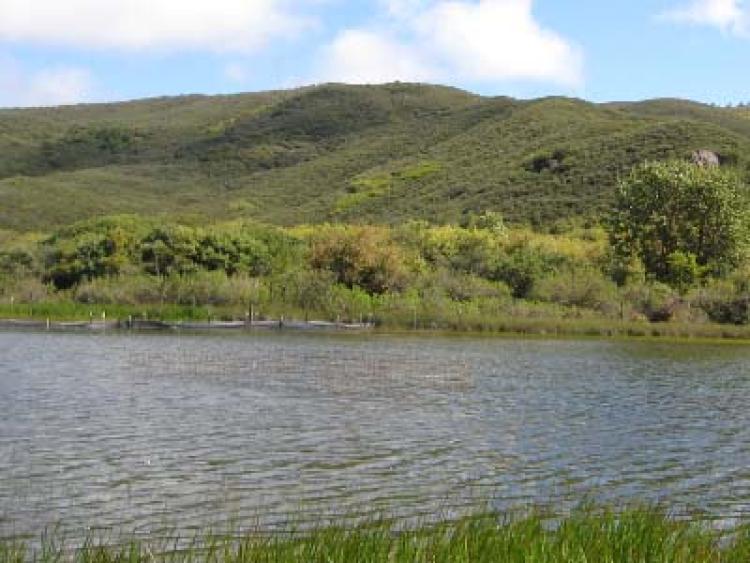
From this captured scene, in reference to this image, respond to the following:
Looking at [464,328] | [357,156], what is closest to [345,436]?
[464,328]

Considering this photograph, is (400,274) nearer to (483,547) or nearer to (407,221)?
(407,221)

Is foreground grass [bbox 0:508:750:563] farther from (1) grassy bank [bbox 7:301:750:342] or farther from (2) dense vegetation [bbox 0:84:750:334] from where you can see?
(2) dense vegetation [bbox 0:84:750:334]

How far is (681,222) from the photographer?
229 feet

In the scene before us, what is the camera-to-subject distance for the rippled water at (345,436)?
15.7m

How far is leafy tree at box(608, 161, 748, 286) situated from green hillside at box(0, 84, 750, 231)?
2368cm

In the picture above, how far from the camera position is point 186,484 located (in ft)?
54.0

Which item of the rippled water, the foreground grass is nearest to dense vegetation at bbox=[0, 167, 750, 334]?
the rippled water

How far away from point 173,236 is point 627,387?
4325cm

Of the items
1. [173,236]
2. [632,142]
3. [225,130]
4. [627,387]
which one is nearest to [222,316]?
[173,236]

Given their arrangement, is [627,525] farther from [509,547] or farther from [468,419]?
[468,419]

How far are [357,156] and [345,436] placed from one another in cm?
13345

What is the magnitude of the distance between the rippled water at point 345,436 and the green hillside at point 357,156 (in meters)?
55.1

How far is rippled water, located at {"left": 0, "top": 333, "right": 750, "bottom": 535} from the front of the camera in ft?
51.5

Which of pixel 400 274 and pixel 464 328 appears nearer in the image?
pixel 464 328
